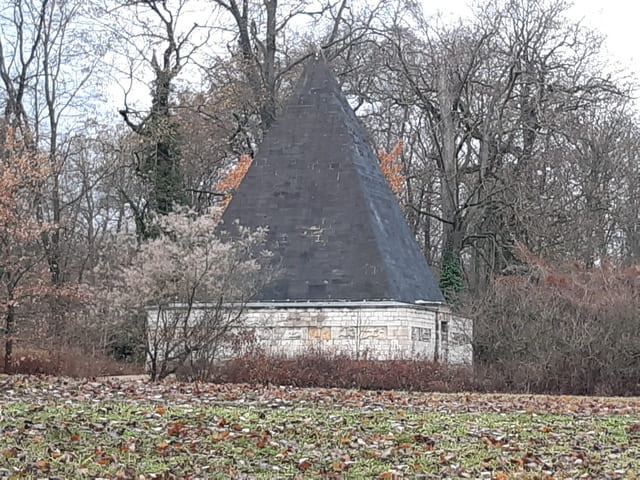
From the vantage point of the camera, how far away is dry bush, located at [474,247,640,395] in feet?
66.7

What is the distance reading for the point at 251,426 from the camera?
1077cm

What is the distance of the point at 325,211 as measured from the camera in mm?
25734

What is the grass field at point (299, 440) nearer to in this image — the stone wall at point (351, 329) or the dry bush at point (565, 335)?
the dry bush at point (565, 335)

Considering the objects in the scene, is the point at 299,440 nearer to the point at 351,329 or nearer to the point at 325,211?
the point at 351,329

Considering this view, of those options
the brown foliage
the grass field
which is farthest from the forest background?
the grass field

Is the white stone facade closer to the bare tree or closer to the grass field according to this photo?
the bare tree

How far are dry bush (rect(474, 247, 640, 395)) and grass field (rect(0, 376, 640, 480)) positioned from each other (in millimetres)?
6321

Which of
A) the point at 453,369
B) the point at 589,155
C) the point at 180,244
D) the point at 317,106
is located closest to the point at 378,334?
the point at 453,369

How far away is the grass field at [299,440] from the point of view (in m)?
8.72

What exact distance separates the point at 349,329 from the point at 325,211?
385cm

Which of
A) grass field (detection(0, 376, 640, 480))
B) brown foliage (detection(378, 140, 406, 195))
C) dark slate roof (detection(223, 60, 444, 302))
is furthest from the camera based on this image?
brown foliage (detection(378, 140, 406, 195))

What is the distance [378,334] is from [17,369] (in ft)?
27.3

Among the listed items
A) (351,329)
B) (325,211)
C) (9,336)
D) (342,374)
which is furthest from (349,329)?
(9,336)

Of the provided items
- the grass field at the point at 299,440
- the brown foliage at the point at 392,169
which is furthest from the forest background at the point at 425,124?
the grass field at the point at 299,440
